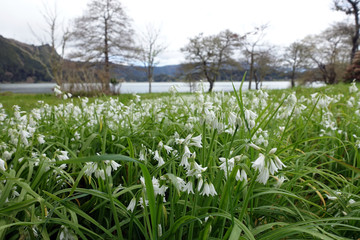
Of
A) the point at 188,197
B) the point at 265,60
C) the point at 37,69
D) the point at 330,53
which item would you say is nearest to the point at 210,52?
the point at 265,60

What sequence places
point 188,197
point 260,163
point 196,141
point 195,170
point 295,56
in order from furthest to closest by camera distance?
point 295,56, point 188,197, point 196,141, point 195,170, point 260,163

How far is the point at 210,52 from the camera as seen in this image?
120ft

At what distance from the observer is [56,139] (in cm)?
295

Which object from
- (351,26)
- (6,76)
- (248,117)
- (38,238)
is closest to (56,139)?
(38,238)

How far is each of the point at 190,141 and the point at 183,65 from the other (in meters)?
37.0

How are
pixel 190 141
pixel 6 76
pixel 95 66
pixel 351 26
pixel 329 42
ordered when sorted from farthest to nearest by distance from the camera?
pixel 6 76, pixel 329 42, pixel 351 26, pixel 95 66, pixel 190 141

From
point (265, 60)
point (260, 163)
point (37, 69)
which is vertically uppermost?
point (265, 60)

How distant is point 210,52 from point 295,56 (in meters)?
22.4

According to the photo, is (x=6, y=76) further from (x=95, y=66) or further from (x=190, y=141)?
(x=190, y=141)

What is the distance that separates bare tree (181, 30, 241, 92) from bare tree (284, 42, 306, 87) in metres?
17.2

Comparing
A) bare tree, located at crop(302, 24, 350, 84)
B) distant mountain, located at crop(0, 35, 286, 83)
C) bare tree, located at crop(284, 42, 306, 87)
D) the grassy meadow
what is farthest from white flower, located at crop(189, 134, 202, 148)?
bare tree, located at crop(284, 42, 306, 87)

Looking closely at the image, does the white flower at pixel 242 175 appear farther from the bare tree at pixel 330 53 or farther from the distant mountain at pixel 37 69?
the bare tree at pixel 330 53

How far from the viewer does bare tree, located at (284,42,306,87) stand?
149 feet

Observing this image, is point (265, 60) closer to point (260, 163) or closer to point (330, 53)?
point (330, 53)
